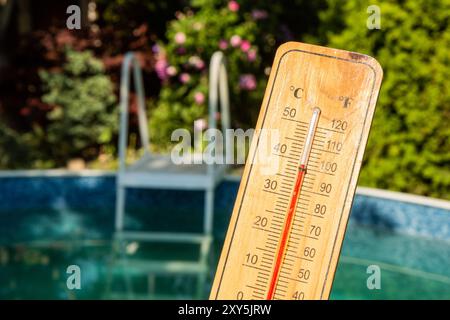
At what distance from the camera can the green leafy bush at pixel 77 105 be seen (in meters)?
8.29

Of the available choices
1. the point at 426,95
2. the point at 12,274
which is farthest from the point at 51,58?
the point at 426,95

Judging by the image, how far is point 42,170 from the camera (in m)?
7.95

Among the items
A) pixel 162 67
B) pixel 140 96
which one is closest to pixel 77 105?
pixel 162 67

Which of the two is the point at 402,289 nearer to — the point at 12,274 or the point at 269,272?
the point at 12,274

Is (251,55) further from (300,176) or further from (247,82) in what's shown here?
(300,176)

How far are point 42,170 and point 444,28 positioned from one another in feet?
14.6

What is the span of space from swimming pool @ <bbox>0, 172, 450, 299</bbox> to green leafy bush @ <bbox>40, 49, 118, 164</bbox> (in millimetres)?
1062

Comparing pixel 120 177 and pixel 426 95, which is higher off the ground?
pixel 426 95

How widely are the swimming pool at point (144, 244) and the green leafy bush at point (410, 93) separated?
1.47 ft

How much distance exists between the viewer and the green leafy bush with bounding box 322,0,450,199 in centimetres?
669

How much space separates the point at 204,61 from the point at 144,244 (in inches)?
108
